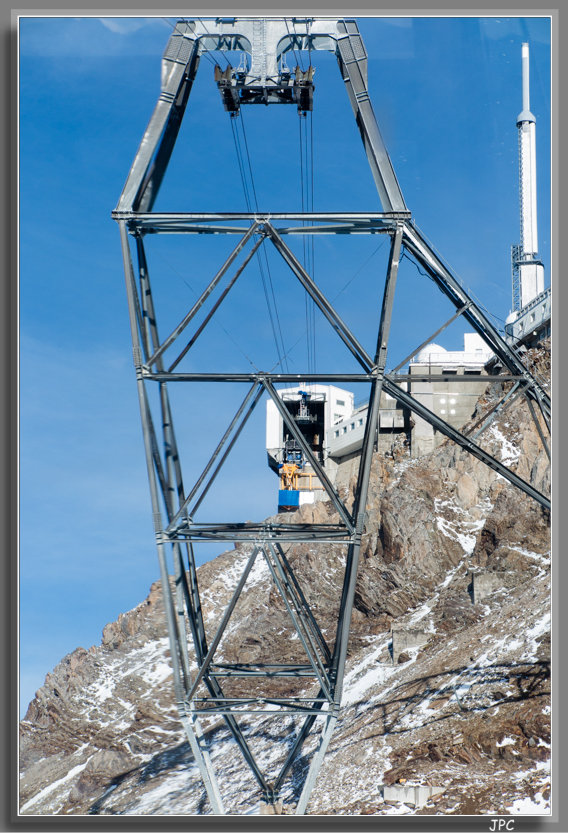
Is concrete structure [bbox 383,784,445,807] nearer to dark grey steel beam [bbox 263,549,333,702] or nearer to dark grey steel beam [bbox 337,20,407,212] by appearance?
dark grey steel beam [bbox 263,549,333,702]

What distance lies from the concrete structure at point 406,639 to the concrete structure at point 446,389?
3140 centimetres

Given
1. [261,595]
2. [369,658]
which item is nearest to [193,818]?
[369,658]

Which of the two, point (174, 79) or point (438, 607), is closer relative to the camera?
point (174, 79)

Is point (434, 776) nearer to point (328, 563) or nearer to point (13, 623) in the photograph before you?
point (13, 623)

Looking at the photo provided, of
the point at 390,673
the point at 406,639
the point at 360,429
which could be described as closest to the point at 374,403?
the point at 390,673

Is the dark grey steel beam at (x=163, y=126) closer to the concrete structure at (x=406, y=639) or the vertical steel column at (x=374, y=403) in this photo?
the vertical steel column at (x=374, y=403)

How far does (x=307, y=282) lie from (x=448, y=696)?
69.5ft

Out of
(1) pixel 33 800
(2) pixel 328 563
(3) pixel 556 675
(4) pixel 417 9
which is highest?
(4) pixel 417 9

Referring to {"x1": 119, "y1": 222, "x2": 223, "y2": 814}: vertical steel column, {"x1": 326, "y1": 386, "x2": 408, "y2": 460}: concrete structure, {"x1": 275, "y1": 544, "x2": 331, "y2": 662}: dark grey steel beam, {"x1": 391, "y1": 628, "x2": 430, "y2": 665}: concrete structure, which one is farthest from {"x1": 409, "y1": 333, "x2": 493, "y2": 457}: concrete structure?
{"x1": 119, "y1": 222, "x2": 223, "y2": 814}: vertical steel column

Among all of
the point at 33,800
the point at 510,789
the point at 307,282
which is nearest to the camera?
the point at 307,282

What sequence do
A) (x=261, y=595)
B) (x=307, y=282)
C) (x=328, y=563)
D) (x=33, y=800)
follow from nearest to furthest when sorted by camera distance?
(x=307, y=282), (x=33, y=800), (x=328, y=563), (x=261, y=595)

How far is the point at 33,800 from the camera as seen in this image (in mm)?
51875

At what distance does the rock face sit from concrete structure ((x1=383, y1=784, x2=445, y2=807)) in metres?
0.20

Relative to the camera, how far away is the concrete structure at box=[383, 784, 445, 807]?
2755 cm
